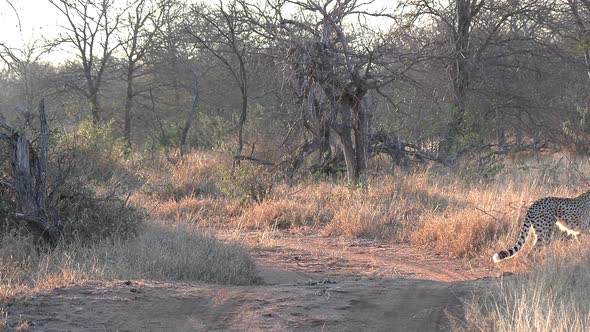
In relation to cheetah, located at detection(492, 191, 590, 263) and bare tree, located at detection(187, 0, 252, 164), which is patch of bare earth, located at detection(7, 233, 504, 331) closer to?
cheetah, located at detection(492, 191, 590, 263)

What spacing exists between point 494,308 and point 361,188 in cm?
679

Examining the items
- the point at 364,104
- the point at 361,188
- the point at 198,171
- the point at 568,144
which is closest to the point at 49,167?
the point at 361,188

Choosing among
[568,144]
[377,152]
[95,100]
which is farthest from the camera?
[95,100]

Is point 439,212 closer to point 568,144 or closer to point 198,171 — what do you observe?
point 198,171

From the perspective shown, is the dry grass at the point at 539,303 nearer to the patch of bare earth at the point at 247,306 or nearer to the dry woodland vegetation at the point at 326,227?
the dry woodland vegetation at the point at 326,227

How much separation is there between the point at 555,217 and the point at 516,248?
3.06 feet

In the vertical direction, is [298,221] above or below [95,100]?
below

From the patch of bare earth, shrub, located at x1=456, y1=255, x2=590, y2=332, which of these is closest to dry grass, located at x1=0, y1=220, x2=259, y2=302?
the patch of bare earth

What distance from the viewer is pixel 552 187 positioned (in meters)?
12.5

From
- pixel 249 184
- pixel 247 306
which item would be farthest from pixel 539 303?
pixel 249 184

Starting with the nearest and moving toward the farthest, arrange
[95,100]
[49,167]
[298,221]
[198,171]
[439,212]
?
[49,167] < [439,212] < [298,221] < [198,171] < [95,100]

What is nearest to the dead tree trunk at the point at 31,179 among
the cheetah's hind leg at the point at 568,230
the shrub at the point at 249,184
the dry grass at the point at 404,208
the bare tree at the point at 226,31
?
the dry grass at the point at 404,208

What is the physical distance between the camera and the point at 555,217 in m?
8.52

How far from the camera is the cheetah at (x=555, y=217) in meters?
8.43
